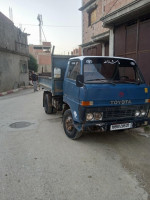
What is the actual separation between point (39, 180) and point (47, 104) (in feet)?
14.8

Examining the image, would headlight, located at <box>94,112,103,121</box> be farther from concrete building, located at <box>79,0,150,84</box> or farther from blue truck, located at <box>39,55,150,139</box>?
concrete building, located at <box>79,0,150,84</box>

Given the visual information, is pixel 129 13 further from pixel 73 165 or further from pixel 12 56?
pixel 12 56

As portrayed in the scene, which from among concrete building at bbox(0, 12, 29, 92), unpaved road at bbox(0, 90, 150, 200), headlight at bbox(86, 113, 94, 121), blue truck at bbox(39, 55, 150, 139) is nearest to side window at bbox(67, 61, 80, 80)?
blue truck at bbox(39, 55, 150, 139)

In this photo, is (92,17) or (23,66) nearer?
(92,17)

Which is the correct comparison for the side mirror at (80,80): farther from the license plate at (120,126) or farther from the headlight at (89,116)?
the license plate at (120,126)

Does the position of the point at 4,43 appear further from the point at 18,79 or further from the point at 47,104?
the point at 47,104

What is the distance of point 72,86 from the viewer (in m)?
4.24

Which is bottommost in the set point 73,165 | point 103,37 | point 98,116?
point 73,165

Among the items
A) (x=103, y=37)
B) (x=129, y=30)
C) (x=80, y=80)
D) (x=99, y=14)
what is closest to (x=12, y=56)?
(x=99, y=14)

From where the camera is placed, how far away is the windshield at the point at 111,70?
3979 mm

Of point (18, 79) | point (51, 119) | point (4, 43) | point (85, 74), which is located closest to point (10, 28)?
point (4, 43)

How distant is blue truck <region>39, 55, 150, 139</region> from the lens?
142 inches

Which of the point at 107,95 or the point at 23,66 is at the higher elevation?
the point at 23,66

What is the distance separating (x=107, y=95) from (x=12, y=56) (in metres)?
15.7
